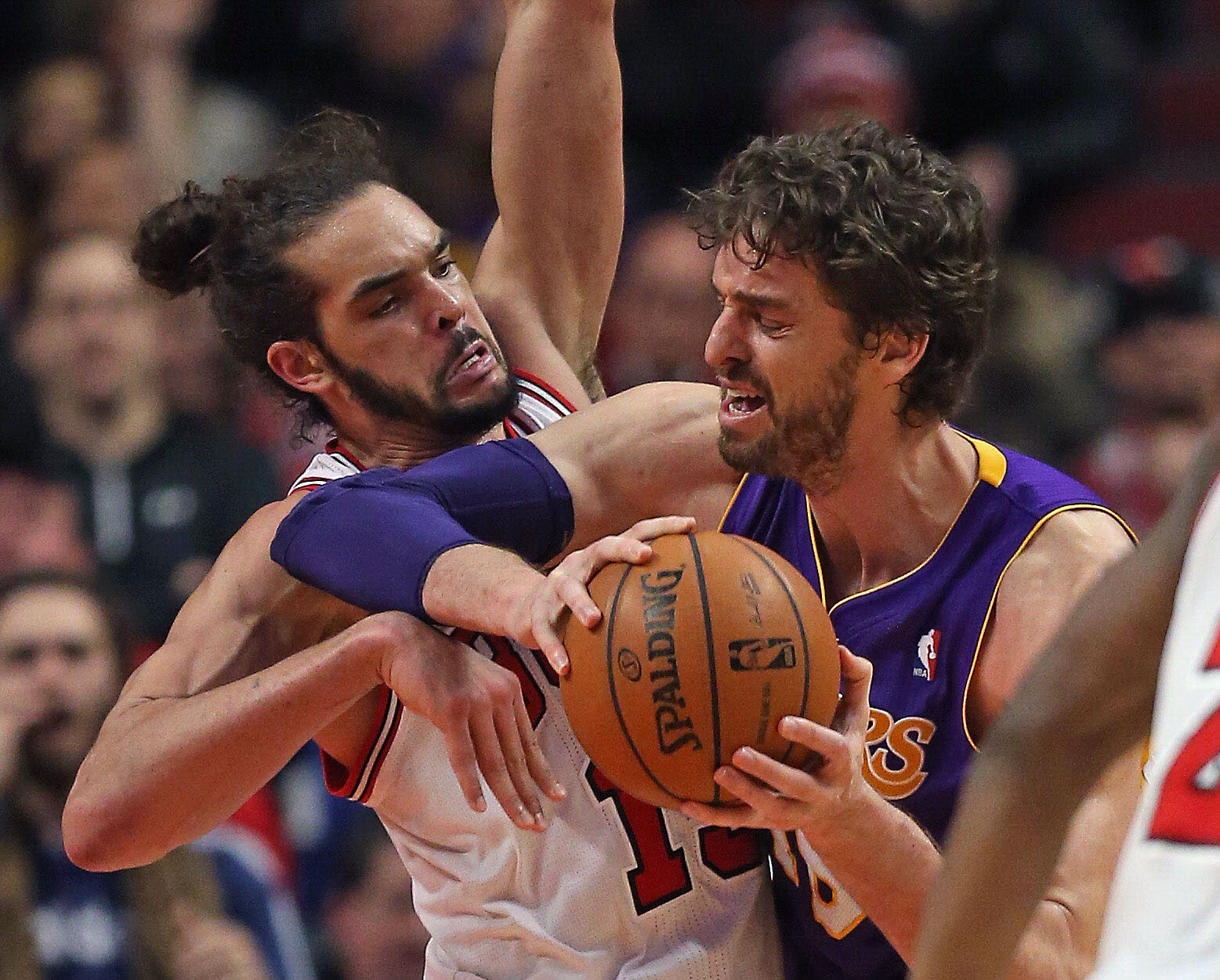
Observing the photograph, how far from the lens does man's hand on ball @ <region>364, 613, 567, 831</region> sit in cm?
281

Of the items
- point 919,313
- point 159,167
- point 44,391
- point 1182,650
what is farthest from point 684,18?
point 1182,650

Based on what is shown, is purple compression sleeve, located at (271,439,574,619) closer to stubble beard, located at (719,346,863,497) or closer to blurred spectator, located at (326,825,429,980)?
stubble beard, located at (719,346,863,497)

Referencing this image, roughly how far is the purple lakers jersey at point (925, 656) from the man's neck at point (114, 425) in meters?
3.30

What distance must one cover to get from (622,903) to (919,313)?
1.11 meters

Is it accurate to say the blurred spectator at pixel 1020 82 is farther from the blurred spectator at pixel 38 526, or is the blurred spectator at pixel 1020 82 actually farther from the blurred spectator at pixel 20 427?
the blurred spectator at pixel 38 526

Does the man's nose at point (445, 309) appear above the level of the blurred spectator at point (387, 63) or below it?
above

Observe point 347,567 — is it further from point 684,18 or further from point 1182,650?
point 684,18

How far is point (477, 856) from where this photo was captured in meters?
3.33

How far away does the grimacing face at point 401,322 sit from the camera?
3596mm

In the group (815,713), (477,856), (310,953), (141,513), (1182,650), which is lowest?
(310,953)

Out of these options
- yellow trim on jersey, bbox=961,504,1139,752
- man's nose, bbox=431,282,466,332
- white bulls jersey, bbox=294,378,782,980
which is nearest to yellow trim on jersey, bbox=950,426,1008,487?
yellow trim on jersey, bbox=961,504,1139,752

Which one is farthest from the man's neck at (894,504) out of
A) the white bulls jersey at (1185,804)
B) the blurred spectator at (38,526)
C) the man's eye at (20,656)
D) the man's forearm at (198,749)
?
the blurred spectator at (38,526)

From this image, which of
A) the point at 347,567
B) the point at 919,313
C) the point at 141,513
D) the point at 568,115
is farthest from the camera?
the point at 141,513

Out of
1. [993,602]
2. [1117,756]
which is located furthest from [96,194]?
[1117,756]
